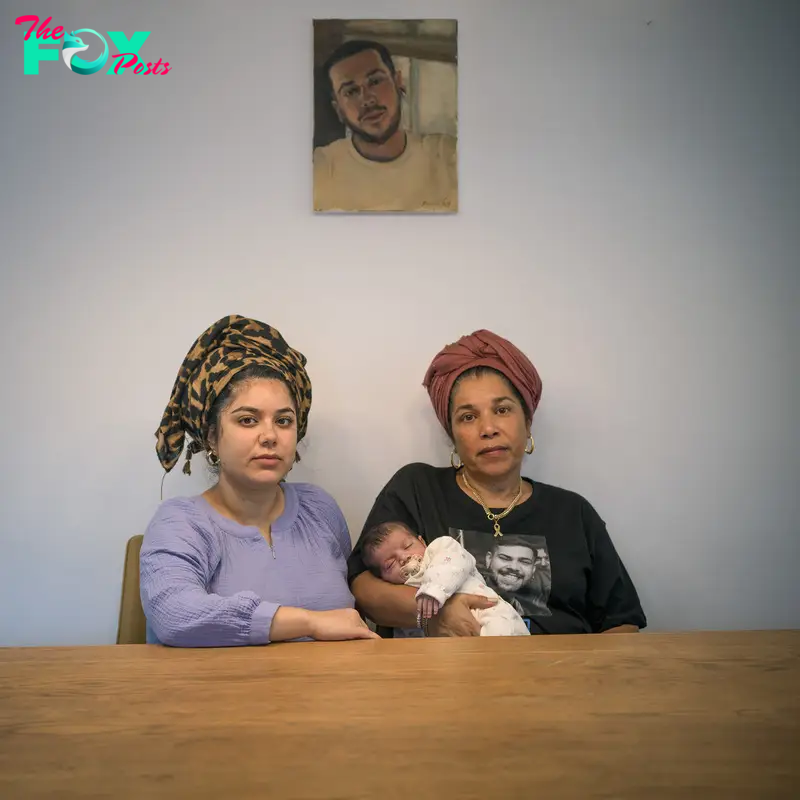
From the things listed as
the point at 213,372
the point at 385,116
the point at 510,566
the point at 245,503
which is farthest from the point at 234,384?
the point at 385,116

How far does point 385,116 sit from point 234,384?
1084 millimetres

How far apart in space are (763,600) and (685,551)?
27 centimetres

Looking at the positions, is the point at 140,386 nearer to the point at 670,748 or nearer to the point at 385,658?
the point at 385,658

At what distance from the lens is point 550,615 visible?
1.84 meters

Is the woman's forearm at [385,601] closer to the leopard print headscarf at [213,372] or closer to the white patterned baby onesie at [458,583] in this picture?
the white patterned baby onesie at [458,583]

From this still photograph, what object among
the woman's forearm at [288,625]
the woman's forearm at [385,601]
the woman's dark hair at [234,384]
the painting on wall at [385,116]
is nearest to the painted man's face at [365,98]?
the painting on wall at [385,116]

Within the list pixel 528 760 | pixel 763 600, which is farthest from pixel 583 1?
pixel 528 760

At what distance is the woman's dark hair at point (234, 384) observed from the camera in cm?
174

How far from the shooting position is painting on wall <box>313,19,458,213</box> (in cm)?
232

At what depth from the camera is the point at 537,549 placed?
190 centimetres

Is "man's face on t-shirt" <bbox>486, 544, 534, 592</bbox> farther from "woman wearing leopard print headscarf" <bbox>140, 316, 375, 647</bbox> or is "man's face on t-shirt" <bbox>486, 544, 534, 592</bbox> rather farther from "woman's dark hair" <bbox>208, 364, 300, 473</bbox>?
"woman's dark hair" <bbox>208, 364, 300, 473</bbox>

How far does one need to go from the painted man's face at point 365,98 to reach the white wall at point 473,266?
0.49 ft

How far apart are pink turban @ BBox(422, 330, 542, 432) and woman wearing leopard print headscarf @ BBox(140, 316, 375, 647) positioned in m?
0.39

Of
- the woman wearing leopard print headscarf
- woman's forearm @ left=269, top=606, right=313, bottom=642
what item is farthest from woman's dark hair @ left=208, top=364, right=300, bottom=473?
woman's forearm @ left=269, top=606, right=313, bottom=642
